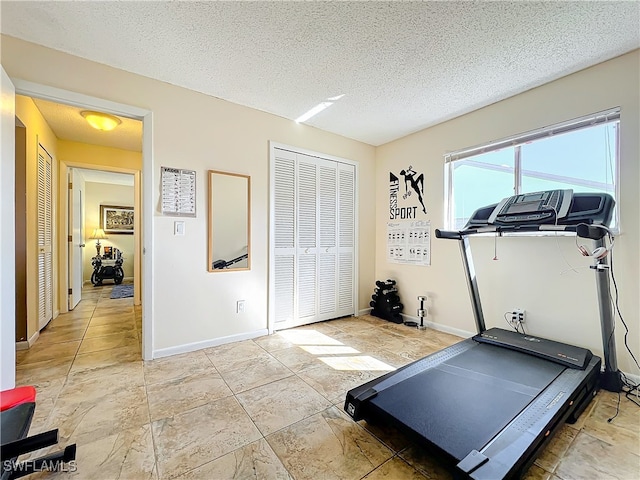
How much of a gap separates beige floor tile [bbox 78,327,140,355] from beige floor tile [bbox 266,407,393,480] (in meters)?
2.15

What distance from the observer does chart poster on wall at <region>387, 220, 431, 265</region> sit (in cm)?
357

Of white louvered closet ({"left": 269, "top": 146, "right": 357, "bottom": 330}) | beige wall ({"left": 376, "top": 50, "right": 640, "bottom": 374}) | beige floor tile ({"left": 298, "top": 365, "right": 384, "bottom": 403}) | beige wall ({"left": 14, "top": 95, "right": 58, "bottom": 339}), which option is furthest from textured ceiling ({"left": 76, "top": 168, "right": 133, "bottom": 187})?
beige wall ({"left": 376, "top": 50, "right": 640, "bottom": 374})

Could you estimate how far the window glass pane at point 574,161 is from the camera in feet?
7.52

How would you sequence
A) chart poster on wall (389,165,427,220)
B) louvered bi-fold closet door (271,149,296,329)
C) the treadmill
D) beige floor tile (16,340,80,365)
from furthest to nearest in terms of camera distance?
chart poster on wall (389,165,427,220)
louvered bi-fold closet door (271,149,296,329)
beige floor tile (16,340,80,365)
the treadmill

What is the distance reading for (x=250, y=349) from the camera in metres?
2.81

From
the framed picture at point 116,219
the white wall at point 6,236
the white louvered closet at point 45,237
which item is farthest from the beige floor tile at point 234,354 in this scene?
the framed picture at point 116,219

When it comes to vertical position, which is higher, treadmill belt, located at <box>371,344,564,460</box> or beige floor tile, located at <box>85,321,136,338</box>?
treadmill belt, located at <box>371,344,564,460</box>

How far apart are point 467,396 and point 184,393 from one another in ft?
6.03

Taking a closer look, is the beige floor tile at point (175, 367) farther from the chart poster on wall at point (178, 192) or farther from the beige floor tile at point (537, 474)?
the beige floor tile at point (537, 474)

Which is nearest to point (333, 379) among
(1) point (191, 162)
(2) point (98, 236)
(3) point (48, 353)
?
(1) point (191, 162)

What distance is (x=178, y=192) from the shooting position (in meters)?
2.69

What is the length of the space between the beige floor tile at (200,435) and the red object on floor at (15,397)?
61 centimetres

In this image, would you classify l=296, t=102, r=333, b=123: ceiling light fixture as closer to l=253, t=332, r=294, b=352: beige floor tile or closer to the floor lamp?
l=253, t=332, r=294, b=352: beige floor tile

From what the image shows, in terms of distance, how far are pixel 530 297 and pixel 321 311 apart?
2257 millimetres
